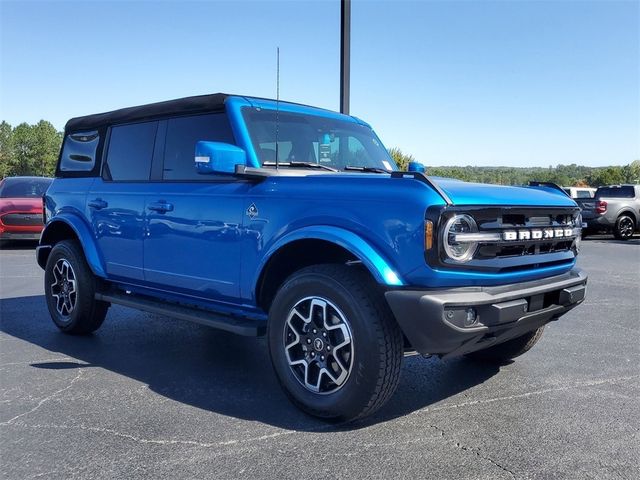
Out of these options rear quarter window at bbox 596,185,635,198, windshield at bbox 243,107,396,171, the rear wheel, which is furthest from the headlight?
rear quarter window at bbox 596,185,635,198

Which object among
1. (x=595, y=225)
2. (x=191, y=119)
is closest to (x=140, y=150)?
(x=191, y=119)

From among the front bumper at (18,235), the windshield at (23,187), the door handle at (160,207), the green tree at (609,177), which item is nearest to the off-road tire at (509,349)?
the door handle at (160,207)

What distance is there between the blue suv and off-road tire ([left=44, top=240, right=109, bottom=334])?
17 millimetres

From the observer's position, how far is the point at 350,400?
3.27 m

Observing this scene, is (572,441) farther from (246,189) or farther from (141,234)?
(141,234)

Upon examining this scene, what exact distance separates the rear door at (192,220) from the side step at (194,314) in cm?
13

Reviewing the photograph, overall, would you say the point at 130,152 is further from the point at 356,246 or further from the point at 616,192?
the point at 616,192

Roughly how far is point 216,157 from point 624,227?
17946 mm

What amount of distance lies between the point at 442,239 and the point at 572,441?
4.33 feet

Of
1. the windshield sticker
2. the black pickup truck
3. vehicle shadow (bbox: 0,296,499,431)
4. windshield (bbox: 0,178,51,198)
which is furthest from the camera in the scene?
the black pickup truck

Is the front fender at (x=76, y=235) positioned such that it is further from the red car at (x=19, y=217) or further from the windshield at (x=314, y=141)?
the red car at (x=19, y=217)

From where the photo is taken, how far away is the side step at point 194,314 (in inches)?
150

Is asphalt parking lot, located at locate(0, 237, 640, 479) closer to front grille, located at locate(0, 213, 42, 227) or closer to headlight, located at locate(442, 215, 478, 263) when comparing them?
headlight, located at locate(442, 215, 478, 263)

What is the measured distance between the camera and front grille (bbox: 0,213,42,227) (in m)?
12.7
